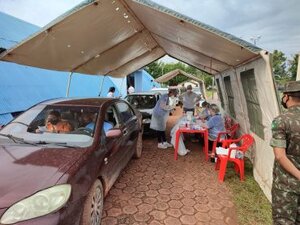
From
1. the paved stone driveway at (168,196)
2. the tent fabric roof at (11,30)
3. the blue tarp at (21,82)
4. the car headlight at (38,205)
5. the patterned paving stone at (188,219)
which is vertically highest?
the tent fabric roof at (11,30)

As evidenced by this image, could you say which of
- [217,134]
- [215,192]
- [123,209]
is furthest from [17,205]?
[217,134]

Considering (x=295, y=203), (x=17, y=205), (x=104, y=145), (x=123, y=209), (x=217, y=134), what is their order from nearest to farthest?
(x=17, y=205)
(x=295, y=203)
(x=104, y=145)
(x=123, y=209)
(x=217, y=134)

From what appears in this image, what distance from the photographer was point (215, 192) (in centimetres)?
454

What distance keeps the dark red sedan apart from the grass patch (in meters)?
2.03

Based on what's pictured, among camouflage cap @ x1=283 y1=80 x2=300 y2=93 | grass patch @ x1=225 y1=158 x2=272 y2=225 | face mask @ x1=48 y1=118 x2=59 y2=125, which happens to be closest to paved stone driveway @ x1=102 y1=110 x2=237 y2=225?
grass patch @ x1=225 y1=158 x2=272 y2=225

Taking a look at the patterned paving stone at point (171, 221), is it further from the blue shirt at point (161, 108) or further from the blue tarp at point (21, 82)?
the blue tarp at point (21, 82)

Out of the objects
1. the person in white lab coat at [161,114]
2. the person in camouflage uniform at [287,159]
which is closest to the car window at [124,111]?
the person in white lab coat at [161,114]

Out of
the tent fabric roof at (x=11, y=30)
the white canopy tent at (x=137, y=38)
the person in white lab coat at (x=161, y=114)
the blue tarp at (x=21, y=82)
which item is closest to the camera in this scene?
the white canopy tent at (x=137, y=38)

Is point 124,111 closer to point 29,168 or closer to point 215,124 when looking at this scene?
point 215,124

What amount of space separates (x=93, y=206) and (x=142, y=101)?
683 cm

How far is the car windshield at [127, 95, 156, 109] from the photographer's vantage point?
9.54 m

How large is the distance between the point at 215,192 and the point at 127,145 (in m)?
1.81

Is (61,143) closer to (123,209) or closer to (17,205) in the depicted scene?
(17,205)

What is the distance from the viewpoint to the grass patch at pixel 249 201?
3.68 metres
